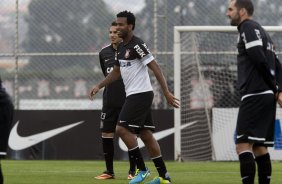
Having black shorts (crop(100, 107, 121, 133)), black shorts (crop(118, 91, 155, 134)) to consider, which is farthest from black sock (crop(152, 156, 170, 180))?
black shorts (crop(100, 107, 121, 133))

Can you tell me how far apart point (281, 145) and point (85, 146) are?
4.06 m

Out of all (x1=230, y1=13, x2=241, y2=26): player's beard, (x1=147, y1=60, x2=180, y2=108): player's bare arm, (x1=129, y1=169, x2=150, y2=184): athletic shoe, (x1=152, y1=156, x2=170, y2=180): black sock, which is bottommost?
(x1=129, y1=169, x2=150, y2=184): athletic shoe

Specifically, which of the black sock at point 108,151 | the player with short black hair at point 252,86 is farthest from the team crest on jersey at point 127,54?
the player with short black hair at point 252,86

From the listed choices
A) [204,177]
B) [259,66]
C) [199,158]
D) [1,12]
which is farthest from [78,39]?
[259,66]

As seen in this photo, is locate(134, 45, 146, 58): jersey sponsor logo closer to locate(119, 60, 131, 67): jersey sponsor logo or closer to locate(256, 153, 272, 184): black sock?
locate(119, 60, 131, 67): jersey sponsor logo

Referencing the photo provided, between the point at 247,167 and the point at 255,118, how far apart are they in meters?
0.48

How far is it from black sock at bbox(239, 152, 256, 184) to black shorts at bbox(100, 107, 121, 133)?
4477 millimetres

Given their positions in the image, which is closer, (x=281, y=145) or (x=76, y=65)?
(x=281, y=145)

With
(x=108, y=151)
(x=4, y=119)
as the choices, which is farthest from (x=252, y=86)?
(x=108, y=151)

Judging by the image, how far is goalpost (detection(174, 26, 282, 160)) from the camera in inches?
670

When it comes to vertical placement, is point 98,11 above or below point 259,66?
above

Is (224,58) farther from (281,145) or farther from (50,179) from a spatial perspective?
(50,179)

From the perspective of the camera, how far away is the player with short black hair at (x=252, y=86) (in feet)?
25.5

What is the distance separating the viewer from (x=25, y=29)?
63.5ft
